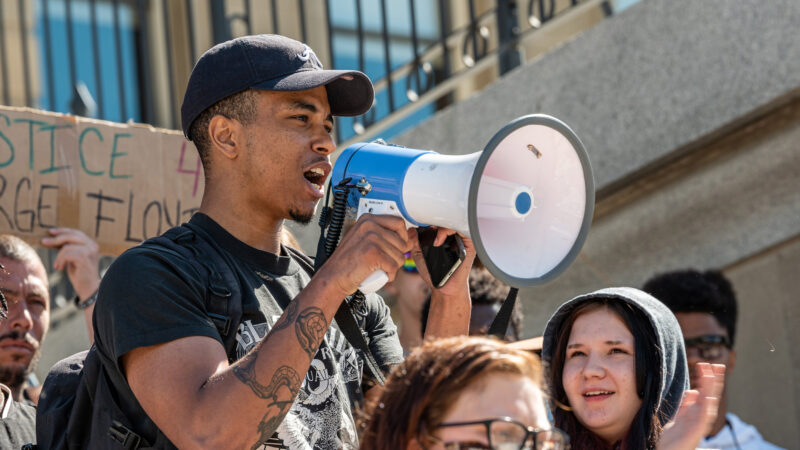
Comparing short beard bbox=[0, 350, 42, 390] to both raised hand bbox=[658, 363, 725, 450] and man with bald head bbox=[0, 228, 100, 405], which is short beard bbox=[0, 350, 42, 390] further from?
raised hand bbox=[658, 363, 725, 450]

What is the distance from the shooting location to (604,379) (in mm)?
3395

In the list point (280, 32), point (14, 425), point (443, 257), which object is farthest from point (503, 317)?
point (280, 32)

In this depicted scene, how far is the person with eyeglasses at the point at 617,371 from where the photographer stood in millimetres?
3381

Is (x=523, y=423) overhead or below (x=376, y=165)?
below

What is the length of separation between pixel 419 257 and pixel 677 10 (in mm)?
2354

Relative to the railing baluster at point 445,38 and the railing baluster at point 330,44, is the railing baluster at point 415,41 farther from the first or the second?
the railing baluster at point 330,44

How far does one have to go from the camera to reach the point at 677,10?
487 centimetres

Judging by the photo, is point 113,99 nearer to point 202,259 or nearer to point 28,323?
point 28,323

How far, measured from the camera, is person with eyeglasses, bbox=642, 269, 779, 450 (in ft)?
15.2

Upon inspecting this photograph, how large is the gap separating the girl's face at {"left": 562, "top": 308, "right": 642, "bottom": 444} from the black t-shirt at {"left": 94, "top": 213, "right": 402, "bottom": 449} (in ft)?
1.99

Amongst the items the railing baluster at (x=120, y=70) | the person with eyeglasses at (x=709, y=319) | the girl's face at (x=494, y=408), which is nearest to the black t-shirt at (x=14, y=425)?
the girl's face at (x=494, y=408)

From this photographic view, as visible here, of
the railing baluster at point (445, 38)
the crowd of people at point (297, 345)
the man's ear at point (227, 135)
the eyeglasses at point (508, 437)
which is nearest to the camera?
the eyeglasses at point (508, 437)

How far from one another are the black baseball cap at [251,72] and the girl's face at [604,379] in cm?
103

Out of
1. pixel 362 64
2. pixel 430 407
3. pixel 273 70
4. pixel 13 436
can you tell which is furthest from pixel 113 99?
pixel 430 407
